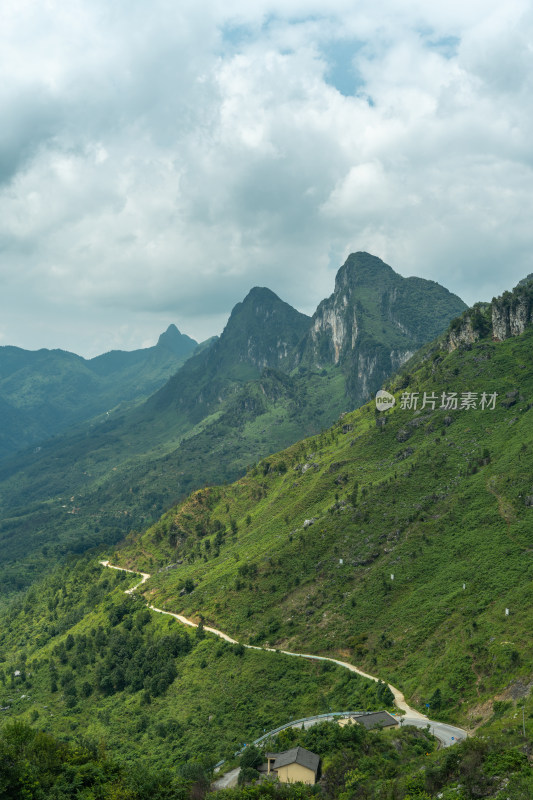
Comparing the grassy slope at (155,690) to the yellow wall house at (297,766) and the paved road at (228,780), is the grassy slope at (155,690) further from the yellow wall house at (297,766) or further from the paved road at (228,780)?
the yellow wall house at (297,766)

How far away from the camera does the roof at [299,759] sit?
54.1 meters

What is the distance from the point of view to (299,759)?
179ft

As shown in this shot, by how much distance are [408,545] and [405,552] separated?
67.0 inches

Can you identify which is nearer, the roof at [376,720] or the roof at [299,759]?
the roof at [299,759]

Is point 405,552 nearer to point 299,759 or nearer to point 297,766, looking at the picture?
point 299,759

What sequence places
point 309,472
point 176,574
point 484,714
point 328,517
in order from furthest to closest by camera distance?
1. point 309,472
2. point 176,574
3. point 328,517
4. point 484,714

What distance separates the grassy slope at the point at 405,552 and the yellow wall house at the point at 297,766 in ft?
58.6

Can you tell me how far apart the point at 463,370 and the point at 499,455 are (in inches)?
1519

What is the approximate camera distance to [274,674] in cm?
8119

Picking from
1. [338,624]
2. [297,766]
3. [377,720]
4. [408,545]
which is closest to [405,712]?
[377,720]

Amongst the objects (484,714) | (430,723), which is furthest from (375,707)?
(484,714)

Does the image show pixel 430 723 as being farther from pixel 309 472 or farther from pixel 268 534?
pixel 309 472

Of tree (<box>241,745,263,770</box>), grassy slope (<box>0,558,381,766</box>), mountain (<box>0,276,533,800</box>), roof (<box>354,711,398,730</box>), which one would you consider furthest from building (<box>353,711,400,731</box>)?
tree (<box>241,745,263,770</box>)

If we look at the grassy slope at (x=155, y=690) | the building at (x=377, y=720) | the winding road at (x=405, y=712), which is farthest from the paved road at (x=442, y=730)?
the grassy slope at (x=155, y=690)
